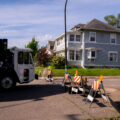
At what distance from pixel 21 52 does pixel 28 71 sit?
131 cm

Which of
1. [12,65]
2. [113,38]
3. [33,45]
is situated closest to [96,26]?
[113,38]

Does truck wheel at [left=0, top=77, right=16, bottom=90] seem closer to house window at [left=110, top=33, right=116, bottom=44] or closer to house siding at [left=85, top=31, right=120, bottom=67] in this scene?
house siding at [left=85, top=31, right=120, bottom=67]

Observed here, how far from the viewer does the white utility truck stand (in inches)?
417

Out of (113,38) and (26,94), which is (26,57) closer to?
(26,94)

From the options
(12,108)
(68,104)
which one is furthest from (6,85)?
(68,104)

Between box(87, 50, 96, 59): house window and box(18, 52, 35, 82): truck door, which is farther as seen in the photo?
box(87, 50, 96, 59): house window

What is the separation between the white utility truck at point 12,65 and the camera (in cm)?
1059

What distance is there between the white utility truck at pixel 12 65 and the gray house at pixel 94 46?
18.2 metres

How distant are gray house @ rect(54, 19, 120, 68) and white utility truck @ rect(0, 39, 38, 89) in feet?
59.6

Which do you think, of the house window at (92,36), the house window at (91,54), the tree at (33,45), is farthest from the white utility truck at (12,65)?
the tree at (33,45)

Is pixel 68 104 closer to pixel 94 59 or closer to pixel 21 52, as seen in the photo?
pixel 21 52

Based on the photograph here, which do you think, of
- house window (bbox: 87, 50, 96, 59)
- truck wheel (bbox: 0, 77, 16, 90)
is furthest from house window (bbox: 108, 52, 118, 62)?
truck wheel (bbox: 0, 77, 16, 90)

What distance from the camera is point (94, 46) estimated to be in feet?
97.6

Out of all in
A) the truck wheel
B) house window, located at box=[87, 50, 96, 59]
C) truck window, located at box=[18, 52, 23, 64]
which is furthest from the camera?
house window, located at box=[87, 50, 96, 59]
